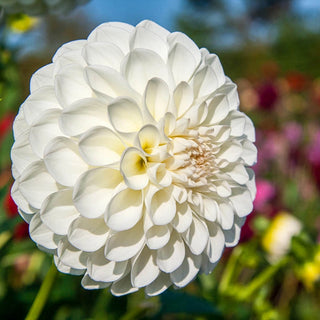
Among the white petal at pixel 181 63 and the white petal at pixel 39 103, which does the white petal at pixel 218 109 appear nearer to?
the white petal at pixel 181 63

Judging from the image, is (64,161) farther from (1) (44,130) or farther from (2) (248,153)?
(2) (248,153)

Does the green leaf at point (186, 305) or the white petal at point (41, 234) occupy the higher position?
the white petal at point (41, 234)

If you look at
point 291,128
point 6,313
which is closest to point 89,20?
point 291,128

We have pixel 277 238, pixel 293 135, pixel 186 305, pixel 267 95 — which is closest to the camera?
pixel 186 305

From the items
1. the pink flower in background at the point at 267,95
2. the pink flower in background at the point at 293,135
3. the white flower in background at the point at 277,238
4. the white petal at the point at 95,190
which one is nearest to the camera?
the white petal at the point at 95,190

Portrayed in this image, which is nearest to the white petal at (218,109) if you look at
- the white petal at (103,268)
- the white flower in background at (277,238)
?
the white petal at (103,268)

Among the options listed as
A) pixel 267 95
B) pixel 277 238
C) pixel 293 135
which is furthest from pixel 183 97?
pixel 267 95

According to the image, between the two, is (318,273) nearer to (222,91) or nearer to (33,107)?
(222,91)
